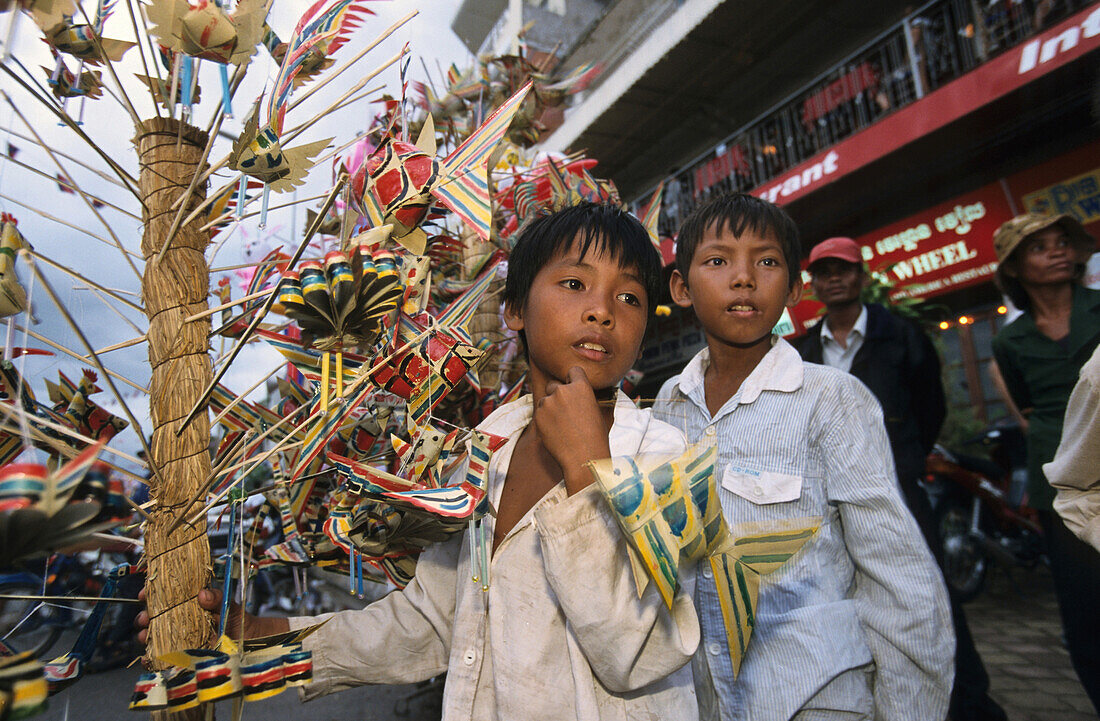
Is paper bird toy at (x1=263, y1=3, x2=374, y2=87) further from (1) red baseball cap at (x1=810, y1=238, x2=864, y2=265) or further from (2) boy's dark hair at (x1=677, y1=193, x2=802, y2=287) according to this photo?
(1) red baseball cap at (x1=810, y1=238, x2=864, y2=265)

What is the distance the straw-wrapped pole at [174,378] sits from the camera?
87cm

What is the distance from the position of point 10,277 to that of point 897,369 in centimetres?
282

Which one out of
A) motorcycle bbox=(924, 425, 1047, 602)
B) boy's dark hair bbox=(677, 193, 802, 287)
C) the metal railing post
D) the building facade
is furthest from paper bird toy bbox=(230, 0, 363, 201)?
the metal railing post

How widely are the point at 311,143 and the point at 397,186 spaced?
150 millimetres

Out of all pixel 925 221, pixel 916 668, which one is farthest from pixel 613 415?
pixel 925 221

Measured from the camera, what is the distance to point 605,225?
123 centimetres

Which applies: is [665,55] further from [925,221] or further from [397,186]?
[397,186]

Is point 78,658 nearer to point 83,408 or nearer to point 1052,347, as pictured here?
point 83,408

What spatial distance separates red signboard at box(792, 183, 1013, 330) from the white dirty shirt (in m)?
5.15

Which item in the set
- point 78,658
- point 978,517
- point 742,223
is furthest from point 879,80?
point 78,658

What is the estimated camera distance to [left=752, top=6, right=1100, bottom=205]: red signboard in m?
4.38

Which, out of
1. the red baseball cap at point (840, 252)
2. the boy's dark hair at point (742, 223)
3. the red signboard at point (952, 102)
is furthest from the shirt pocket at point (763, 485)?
the red signboard at point (952, 102)

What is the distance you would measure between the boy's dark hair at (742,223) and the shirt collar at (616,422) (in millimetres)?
639

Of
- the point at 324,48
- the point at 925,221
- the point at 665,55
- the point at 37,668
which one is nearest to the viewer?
the point at 37,668
